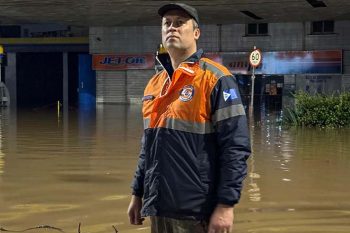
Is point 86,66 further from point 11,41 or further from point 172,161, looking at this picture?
point 172,161

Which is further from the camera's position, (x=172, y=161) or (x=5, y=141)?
(x=5, y=141)

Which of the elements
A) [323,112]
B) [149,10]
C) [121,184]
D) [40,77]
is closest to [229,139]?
[121,184]

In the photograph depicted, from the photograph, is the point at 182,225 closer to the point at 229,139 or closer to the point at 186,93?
the point at 229,139

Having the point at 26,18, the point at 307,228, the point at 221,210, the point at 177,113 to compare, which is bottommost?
the point at 307,228

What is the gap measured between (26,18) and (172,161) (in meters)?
33.1

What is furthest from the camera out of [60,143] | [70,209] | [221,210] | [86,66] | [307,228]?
[86,66]

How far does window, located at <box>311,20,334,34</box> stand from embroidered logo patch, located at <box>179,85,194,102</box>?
3244 centimetres

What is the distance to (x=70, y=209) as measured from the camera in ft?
21.0

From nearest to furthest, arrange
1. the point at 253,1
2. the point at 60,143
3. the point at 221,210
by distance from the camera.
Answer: the point at 221,210 < the point at 60,143 < the point at 253,1

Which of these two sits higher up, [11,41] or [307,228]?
[11,41]

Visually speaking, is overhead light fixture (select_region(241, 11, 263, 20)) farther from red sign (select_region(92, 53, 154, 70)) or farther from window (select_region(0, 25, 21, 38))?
window (select_region(0, 25, 21, 38))

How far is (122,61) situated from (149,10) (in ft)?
27.4

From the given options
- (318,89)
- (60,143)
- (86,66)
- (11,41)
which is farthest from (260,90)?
(60,143)

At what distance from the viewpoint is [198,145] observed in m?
2.91
